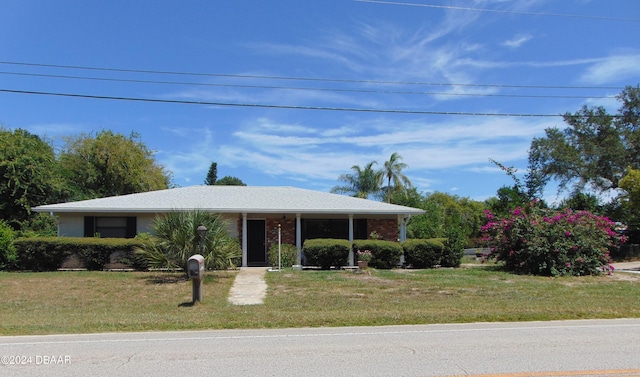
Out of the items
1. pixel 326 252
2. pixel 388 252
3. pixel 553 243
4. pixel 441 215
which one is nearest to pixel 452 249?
pixel 388 252

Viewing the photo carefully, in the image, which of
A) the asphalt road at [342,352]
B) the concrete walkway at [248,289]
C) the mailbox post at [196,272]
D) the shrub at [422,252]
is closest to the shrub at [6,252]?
the concrete walkway at [248,289]

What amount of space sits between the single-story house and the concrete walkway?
329 centimetres

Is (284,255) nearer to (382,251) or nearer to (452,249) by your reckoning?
(382,251)

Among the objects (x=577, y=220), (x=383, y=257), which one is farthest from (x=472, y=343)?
(x=577, y=220)

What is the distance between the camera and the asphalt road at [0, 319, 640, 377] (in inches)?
229

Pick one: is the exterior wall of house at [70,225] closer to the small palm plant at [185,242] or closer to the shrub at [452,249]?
the small palm plant at [185,242]

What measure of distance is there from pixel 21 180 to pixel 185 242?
15.3m

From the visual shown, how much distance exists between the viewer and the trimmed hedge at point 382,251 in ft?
65.3

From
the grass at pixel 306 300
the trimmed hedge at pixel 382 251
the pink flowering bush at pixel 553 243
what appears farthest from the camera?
the trimmed hedge at pixel 382 251

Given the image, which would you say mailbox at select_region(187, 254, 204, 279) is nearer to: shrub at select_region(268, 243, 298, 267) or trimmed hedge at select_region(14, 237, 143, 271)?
trimmed hedge at select_region(14, 237, 143, 271)

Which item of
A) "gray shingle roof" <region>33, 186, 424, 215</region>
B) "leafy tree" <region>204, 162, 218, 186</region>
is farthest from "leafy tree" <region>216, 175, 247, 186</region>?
"gray shingle roof" <region>33, 186, 424, 215</region>

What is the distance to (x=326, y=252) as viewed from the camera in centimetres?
1944

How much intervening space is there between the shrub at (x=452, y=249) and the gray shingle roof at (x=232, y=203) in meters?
1.75

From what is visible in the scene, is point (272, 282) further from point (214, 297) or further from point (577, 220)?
point (577, 220)
